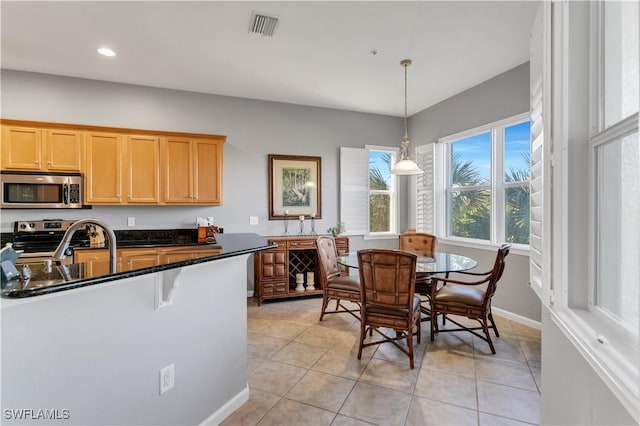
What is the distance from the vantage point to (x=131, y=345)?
1428 millimetres

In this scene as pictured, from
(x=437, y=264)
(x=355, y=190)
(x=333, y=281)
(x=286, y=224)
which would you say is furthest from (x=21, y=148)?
(x=437, y=264)

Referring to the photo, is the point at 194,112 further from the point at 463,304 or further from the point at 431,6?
the point at 463,304

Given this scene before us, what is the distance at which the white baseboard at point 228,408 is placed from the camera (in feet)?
6.01

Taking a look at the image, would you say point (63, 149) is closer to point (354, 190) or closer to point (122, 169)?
point (122, 169)

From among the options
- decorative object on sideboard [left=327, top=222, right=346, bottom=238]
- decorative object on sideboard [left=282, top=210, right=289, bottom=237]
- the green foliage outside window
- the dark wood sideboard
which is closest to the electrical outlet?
the dark wood sideboard

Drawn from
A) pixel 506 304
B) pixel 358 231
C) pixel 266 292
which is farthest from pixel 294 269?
pixel 506 304

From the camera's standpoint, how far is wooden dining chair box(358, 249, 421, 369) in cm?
247

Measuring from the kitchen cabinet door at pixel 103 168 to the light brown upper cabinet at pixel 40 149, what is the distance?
12 cm

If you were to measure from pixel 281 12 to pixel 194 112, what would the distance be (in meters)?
2.30

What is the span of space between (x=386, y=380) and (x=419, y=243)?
6.50ft

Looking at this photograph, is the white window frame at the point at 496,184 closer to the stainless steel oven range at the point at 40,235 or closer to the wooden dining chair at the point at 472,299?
the wooden dining chair at the point at 472,299

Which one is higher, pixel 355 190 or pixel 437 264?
pixel 355 190

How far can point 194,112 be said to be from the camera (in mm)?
4352

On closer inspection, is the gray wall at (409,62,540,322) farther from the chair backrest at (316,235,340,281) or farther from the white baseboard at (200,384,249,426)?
the white baseboard at (200,384,249,426)
